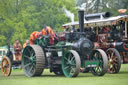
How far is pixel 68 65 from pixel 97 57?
1241 millimetres

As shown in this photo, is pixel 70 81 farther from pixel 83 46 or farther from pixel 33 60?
pixel 33 60

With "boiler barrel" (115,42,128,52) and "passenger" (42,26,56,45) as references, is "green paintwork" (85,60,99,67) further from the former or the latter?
"boiler barrel" (115,42,128,52)

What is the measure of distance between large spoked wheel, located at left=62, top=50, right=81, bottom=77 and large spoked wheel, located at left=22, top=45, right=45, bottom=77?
102 cm

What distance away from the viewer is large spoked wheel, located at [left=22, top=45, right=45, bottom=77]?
593 inches

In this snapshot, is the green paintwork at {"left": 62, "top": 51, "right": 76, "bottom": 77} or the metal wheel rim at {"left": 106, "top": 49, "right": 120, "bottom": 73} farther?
the metal wheel rim at {"left": 106, "top": 49, "right": 120, "bottom": 73}

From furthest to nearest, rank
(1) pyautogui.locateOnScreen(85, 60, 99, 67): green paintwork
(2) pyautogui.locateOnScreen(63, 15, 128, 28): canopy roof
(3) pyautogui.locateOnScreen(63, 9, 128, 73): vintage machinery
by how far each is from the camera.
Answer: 1. (2) pyautogui.locateOnScreen(63, 15, 128, 28): canopy roof
2. (3) pyautogui.locateOnScreen(63, 9, 128, 73): vintage machinery
3. (1) pyautogui.locateOnScreen(85, 60, 99, 67): green paintwork

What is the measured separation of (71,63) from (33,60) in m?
1.92

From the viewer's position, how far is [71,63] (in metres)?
14.3

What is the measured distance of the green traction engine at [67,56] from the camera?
14.4 metres

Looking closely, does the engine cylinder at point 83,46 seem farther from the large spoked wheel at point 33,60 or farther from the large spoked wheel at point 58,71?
the large spoked wheel at point 58,71

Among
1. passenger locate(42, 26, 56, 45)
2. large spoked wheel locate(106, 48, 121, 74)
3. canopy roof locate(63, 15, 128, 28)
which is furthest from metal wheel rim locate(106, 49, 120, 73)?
passenger locate(42, 26, 56, 45)

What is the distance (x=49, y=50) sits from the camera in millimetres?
15578

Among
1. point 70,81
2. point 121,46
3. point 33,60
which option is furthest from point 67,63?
point 121,46

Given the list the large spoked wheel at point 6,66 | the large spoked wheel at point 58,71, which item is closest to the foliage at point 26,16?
the large spoked wheel at point 6,66
